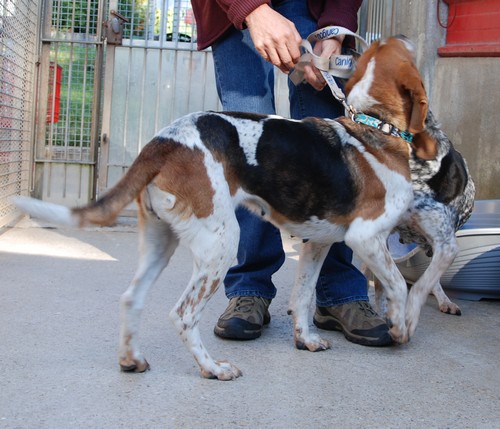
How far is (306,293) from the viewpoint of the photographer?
345cm

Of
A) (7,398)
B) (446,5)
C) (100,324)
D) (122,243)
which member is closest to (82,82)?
(122,243)

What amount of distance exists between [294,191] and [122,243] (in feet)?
10.5

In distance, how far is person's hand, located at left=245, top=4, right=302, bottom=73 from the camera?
126 inches

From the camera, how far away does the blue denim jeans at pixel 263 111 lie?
3.64 meters

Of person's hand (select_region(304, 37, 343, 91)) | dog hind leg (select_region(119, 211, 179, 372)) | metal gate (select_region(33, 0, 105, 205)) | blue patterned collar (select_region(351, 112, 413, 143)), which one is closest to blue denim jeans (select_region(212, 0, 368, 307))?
person's hand (select_region(304, 37, 343, 91))

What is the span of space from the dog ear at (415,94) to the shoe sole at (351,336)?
0.96 metres

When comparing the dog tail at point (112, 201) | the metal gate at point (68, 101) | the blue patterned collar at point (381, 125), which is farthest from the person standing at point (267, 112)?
the metal gate at point (68, 101)

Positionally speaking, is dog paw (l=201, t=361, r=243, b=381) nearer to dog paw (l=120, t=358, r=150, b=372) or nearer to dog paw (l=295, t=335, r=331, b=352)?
dog paw (l=120, t=358, r=150, b=372)

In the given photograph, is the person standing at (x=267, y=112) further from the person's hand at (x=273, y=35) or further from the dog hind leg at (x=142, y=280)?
the dog hind leg at (x=142, y=280)

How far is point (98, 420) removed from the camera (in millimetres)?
2393

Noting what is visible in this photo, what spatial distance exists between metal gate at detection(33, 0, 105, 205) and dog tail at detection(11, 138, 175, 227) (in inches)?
178

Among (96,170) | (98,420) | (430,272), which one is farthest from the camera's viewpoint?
(96,170)

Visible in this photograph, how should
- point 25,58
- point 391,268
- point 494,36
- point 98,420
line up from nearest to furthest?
point 98,420 → point 391,268 → point 494,36 → point 25,58

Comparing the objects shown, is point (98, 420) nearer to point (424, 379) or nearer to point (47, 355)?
point (47, 355)
